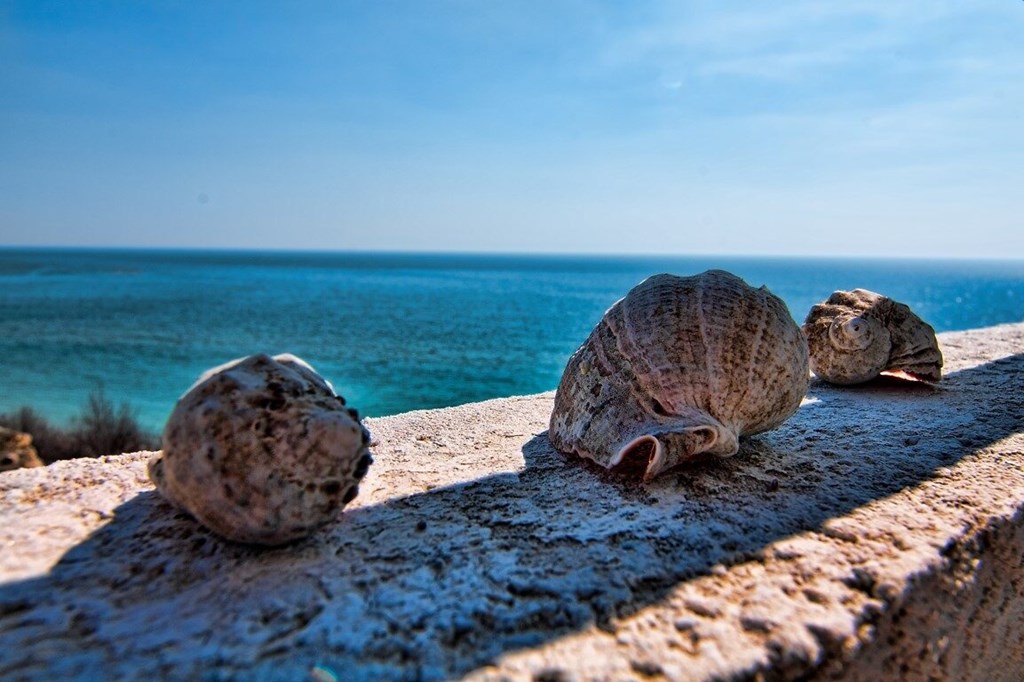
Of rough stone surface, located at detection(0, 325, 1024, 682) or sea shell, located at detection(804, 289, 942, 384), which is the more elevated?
sea shell, located at detection(804, 289, 942, 384)

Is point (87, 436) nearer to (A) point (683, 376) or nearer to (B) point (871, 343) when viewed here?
(A) point (683, 376)

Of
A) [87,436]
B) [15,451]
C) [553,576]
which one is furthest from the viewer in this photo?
[87,436]

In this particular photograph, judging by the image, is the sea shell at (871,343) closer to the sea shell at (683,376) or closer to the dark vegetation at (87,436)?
the sea shell at (683,376)

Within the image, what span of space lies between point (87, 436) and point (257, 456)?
12.2 metres

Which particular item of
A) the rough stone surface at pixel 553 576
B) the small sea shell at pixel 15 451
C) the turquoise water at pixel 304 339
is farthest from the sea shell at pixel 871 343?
the turquoise water at pixel 304 339

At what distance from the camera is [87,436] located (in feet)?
35.7

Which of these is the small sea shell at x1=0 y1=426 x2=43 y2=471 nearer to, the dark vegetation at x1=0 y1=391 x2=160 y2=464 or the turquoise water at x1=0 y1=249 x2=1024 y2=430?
the dark vegetation at x1=0 y1=391 x2=160 y2=464

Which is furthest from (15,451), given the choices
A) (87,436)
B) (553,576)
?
(553,576)

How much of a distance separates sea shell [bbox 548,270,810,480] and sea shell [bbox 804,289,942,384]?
1386 mm

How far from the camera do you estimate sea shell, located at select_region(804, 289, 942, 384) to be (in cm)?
328

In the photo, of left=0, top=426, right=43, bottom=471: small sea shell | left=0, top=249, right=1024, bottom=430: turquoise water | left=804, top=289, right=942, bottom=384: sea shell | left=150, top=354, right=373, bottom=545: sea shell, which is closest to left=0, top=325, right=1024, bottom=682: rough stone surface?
left=150, top=354, right=373, bottom=545: sea shell

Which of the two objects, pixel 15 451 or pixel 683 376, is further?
pixel 15 451

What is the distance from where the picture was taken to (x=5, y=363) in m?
20.8

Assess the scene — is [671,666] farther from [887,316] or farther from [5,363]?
[5,363]
